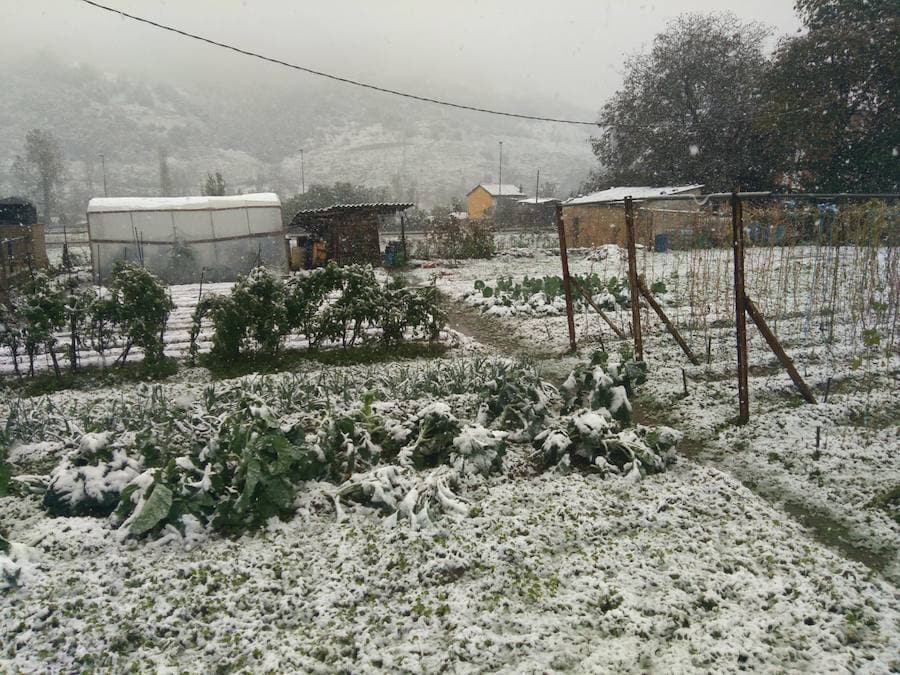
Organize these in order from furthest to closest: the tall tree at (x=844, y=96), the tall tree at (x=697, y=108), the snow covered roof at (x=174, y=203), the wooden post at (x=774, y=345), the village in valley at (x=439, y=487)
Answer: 1. the tall tree at (x=697, y=108)
2. the tall tree at (x=844, y=96)
3. the snow covered roof at (x=174, y=203)
4. the wooden post at (x=774, y=345)
5. the village in valley at (x=439, y=487)

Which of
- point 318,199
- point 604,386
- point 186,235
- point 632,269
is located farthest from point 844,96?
point 318,199

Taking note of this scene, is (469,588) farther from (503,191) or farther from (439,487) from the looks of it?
(503,191)

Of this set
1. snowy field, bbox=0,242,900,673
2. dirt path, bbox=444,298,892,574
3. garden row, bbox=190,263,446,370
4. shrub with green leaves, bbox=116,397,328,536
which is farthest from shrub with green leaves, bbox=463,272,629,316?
shrub with green leaves, bbox=116,397,328,536

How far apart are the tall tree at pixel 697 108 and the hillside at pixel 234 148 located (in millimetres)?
72002

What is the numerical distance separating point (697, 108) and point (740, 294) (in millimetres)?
34215

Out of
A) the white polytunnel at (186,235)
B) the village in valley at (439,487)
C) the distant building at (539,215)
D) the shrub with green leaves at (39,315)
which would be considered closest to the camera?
the village in valley at (439,487)

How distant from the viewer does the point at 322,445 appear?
13.0 feet

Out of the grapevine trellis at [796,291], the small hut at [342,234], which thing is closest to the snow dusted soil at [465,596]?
the grapevine trellis at [796,291]

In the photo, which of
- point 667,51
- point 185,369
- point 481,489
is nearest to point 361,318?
point 185,369

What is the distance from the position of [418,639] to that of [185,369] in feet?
19.4

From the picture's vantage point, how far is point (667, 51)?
111 ft

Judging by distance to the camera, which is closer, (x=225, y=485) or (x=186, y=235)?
(x=225, y=485)

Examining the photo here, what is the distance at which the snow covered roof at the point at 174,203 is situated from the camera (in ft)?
58.5

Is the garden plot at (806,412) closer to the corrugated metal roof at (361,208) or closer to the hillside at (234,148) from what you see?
the corrugated metal roof at (361,208)
